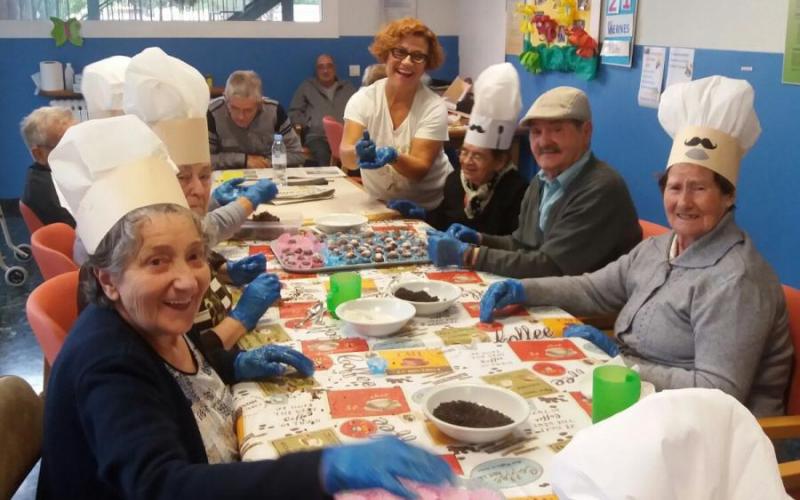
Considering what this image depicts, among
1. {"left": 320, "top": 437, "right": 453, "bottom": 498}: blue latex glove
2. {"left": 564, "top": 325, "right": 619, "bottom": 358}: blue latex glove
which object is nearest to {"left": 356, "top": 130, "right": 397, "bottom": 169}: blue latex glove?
{"left": 564, "top": 325, "right": 619, "bottom": 358}: blue latex glove

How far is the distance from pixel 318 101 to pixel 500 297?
15.9 feet

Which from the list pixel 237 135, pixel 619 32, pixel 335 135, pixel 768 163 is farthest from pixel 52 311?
pixel 619 32

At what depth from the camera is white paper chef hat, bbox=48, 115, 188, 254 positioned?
1212 millimetres

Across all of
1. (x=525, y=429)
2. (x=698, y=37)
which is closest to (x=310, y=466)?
(x=525, y=429)

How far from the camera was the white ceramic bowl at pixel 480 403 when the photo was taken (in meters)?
1.24

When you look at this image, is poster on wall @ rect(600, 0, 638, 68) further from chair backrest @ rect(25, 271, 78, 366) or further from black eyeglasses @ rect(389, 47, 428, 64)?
chair backrest @ rect(25, 271, 78, 366)

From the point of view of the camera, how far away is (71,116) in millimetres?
3564

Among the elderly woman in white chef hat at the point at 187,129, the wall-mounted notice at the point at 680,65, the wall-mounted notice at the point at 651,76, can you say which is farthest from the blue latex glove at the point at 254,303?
the wall-mounted notice at the point at 651,76

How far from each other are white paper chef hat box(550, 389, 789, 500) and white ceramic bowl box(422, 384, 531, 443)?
1.02 feet

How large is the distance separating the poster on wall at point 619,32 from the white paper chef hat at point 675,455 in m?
3.72

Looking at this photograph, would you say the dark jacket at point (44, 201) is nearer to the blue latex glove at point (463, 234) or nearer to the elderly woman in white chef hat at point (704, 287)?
the blue latex glove at point (463, 234)

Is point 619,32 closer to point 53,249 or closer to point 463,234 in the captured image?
point 463,234

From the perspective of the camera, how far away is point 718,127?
1777 mm

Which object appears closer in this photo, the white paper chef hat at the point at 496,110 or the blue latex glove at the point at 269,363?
the blue latex glove at the point at 269,363
